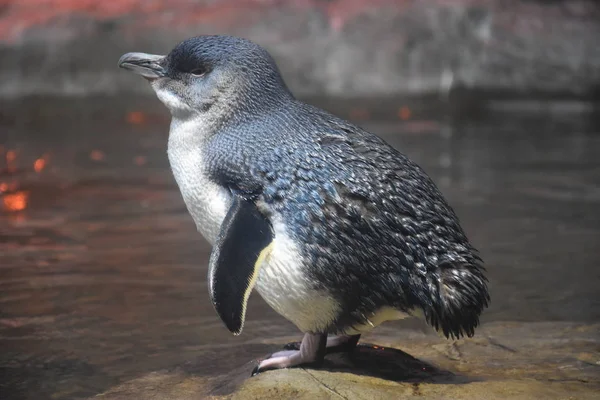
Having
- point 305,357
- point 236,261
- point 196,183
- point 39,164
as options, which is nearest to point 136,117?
point 39,164

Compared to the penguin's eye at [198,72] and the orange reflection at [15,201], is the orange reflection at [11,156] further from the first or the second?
the penguin's eye at [198,72]

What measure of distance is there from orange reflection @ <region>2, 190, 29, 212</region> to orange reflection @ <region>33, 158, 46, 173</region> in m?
0.78

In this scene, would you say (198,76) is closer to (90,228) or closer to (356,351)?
(356,351)

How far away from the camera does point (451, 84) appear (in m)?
10.1

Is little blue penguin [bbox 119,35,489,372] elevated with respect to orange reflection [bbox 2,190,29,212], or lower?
elevated

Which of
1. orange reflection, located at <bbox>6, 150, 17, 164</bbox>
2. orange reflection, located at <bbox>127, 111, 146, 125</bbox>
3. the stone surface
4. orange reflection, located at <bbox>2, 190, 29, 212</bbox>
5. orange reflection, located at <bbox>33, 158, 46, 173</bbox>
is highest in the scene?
orange reflection, located at <bbox>127, 111, 146, 125</bbox>

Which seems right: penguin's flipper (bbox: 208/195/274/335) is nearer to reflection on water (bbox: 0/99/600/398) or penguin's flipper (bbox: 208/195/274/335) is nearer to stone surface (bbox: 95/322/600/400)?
stone surface (bbox: 95/322/600/400)

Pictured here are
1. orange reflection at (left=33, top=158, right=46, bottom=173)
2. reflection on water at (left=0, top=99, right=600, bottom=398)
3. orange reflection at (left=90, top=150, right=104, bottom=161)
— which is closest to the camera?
reflection on water at (left=0, top=99, right=600, bottom=398)

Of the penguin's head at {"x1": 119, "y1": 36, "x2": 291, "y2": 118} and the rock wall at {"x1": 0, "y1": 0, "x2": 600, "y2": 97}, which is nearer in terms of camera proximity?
the penguin's head at {"x1": 119, "y1": 36, "x2": 291, "y2": 118}

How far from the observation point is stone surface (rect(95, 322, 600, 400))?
9.81 feet

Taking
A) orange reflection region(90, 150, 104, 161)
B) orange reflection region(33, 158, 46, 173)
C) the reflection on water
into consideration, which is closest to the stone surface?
the reflection on water

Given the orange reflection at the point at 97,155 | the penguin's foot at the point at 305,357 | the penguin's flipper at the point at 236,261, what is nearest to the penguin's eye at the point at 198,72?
the penguin's flipper at the point at 236,261

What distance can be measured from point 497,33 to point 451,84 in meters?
0.79

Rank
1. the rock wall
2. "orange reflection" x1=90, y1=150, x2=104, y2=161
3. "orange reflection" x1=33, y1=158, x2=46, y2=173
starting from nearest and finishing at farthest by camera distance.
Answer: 1. "orange reflection" x1=33, y1=158, x2=46, y2=173
2. "orange reflection" x1=90, y1=150, x2=104, y2=161
3. the rock wall
